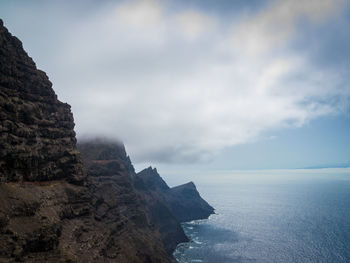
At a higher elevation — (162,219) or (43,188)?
(43,188)

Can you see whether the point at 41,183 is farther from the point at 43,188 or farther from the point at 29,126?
the point at 29,126

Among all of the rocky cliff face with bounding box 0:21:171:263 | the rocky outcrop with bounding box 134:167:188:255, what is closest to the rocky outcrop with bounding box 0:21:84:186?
the rocky cliff face with bounding box 0:21:171:263

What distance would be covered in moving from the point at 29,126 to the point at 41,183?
15481 mm

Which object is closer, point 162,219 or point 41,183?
point 41,183

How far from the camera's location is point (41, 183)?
49.2 meters

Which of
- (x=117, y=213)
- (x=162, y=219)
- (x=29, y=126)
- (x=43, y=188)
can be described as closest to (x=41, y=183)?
(x=43, y=188)

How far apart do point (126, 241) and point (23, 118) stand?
53.3 meters

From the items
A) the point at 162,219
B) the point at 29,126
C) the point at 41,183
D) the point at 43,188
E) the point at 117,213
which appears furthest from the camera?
the point at 162,219

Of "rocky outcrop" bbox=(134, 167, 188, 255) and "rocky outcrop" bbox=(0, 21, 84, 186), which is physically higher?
"rocky outcrop" bbox=(0, 21, 84, 186)

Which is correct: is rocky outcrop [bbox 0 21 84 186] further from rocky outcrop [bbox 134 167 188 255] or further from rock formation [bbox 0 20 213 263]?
rocky outcrop [bbox 134 167 188 255]

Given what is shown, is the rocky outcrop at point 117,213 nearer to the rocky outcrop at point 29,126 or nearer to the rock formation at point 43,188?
the rock formation at point 43,188

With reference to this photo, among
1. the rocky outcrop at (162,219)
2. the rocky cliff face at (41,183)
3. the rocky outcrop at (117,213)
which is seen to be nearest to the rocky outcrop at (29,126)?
the rocky cliff face at (41,183)

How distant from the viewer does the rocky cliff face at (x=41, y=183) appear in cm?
3681

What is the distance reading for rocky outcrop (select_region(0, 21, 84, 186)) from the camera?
4528cm
